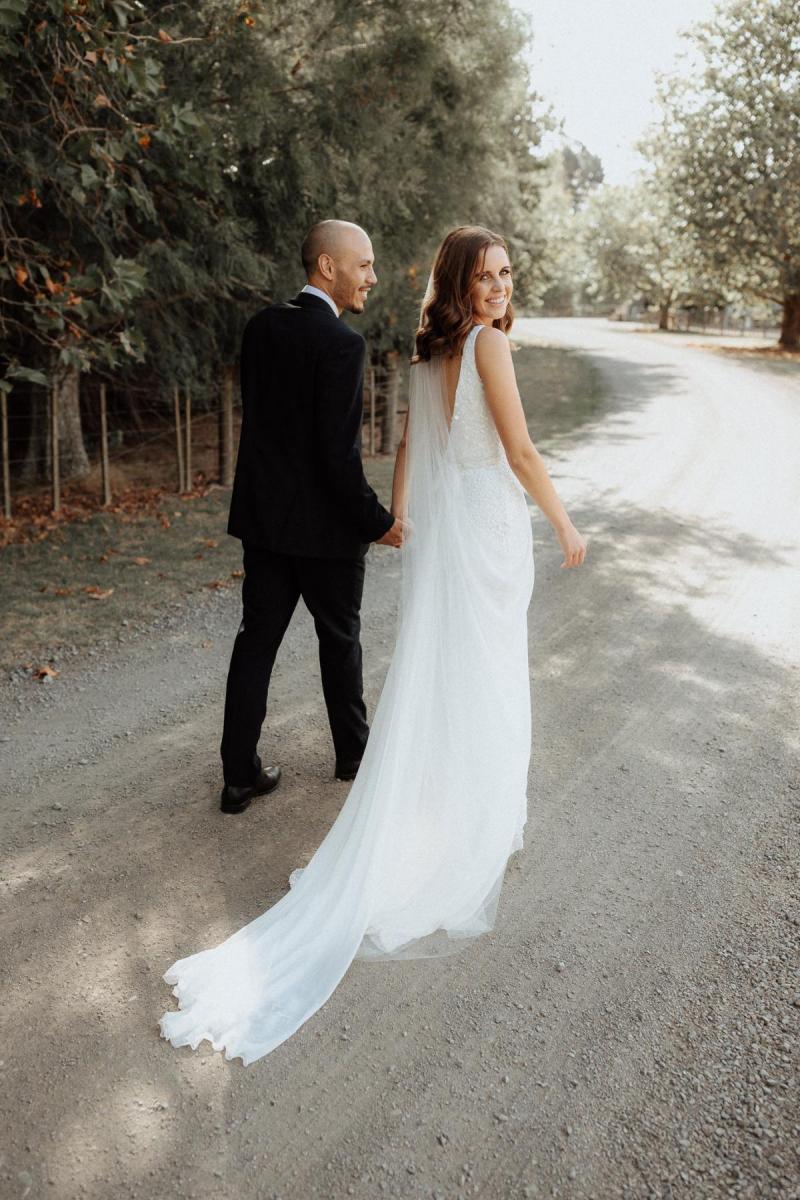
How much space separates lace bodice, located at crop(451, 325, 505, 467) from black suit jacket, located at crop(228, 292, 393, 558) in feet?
1.17

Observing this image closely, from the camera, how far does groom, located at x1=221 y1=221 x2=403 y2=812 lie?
3365 millimetres

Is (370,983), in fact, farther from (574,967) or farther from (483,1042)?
(574,967)

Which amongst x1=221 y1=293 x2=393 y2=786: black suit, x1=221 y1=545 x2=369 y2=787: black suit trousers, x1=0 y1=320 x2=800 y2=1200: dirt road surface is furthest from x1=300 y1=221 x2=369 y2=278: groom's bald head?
x1=0 y1=320 x2=800 y2=1200: dirt road surface

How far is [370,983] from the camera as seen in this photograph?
285 cm

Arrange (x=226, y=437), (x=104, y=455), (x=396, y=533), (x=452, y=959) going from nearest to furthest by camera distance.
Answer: (x=452, y=959)
(x=396, y=533)
(x=104, y=455)
(x=226, y=437)

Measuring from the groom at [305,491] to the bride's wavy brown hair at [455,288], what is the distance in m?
0.28

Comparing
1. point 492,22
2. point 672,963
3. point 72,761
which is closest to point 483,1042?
point 672,963

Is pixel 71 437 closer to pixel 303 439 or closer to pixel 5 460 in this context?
pixel 5 460

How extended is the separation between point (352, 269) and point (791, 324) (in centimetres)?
2809

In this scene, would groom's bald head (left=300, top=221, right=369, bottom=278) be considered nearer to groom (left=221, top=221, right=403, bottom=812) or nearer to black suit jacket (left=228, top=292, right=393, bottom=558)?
groom (left=221, top=221, right=403, bottom=812)

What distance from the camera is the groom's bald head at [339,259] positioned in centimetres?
336

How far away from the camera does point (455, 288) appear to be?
3176mm

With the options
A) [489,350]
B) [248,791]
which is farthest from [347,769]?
[489,350]

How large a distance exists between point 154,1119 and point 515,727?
1712 millimetres
